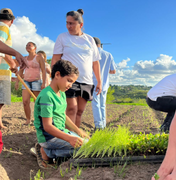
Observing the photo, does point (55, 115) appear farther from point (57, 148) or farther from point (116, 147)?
point (116, 147)

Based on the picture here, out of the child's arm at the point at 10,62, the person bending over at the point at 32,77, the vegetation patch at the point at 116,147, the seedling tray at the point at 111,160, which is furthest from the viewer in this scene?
the person bending over at the point at 32,77

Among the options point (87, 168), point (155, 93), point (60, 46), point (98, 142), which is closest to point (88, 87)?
point (60, 46)

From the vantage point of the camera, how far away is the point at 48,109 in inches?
94.1

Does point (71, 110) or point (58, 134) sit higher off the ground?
point (71, 110)

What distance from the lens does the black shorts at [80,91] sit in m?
3.06

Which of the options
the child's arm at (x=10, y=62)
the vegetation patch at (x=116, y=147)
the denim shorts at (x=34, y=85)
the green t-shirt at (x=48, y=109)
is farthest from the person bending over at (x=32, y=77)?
the vegetation patch at (x=116, y=147)

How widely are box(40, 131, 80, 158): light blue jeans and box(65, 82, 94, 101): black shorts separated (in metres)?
0.76

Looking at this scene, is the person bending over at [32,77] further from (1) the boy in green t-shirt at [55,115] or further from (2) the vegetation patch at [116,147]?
(2) the vegetation patch at [116,147]

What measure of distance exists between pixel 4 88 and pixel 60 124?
4.93ft

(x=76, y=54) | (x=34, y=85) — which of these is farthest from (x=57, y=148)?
(x=34, y=85)

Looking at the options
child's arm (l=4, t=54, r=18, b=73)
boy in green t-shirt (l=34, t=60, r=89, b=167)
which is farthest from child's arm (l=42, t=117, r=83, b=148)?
child's arm (l=4, t=54, r=18, b=73)

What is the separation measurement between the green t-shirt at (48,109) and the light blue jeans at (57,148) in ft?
0.22

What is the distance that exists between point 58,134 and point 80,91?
96cm

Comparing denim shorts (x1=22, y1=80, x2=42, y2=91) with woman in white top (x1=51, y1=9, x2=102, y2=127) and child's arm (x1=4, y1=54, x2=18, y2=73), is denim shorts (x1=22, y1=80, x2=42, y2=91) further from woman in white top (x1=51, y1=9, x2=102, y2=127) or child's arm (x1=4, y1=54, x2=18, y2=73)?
woman in white top (x1=51, y1=9, x2=102, y2=127)
